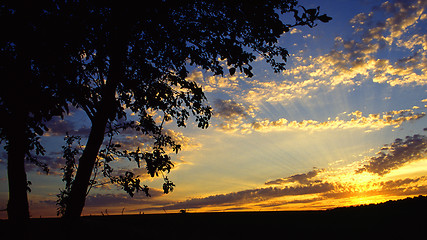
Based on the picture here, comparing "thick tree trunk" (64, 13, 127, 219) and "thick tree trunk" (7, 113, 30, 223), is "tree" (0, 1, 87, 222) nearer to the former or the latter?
"thick tree trunk" (7, 113, 30, 223)

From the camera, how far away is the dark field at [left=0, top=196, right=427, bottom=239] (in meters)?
10.2

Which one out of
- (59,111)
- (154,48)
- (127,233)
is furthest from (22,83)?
(127,233)

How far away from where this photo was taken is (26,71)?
22.8ft

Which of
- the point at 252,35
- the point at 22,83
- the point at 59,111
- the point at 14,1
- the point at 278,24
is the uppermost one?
the point at 252,35

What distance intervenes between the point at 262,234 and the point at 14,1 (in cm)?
1177

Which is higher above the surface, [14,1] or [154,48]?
[154,48]

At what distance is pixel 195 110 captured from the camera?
1199 cm

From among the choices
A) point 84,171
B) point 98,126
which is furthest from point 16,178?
point 98,126

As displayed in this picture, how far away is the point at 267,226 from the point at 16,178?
1048 centimetres

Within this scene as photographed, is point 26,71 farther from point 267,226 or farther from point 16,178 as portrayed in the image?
Result: point 267,226

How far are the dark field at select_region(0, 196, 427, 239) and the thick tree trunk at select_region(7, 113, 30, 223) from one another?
1.39 metres

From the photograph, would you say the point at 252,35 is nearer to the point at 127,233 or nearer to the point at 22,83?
the point at 22,83

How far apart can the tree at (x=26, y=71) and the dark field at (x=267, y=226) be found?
224cm

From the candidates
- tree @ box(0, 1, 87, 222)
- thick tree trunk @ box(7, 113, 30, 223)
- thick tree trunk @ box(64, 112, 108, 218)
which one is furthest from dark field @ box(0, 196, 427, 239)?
tree @ box(0, 1, 87, 222)
